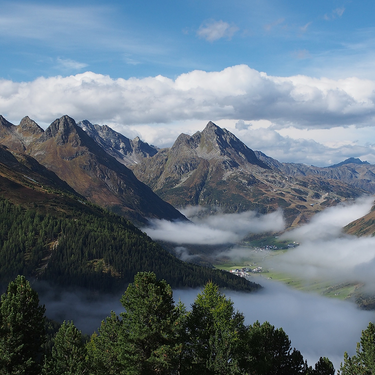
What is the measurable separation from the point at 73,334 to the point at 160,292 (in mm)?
18485

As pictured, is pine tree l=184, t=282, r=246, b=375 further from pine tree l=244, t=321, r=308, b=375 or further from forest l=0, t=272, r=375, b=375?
pine tree l=244, t=321, r=308, b=375

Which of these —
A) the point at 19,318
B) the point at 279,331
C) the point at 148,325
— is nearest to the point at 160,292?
the point at 148,325

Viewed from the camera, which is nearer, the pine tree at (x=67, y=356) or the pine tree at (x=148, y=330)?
the pine tree at (x=148, y=330)

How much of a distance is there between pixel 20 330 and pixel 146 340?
689 inches

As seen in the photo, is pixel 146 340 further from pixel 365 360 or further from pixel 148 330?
pixel 365 360

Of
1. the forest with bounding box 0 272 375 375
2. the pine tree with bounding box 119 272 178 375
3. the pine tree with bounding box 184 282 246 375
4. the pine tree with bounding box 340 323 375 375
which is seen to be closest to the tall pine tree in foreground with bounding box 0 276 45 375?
the forest with bounding box 0 272 375 375

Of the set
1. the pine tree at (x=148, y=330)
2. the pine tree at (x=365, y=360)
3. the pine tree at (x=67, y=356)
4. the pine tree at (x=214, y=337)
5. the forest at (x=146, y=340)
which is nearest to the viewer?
the pine tree at (x=148, y=330)

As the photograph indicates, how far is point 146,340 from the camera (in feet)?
159

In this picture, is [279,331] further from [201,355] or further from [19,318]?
[19,318]

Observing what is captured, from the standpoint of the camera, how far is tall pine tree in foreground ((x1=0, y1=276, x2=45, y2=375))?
1911 inches

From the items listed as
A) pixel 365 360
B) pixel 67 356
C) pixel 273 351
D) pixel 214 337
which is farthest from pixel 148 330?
pixel 365 360

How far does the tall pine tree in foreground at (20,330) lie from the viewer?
159 ft

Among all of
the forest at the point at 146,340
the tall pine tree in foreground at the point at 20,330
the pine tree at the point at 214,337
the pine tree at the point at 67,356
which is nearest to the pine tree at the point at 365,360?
the forest at the point at 146,340

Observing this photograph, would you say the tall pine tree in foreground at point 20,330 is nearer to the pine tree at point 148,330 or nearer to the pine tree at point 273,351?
the pine tree at point 148,330
